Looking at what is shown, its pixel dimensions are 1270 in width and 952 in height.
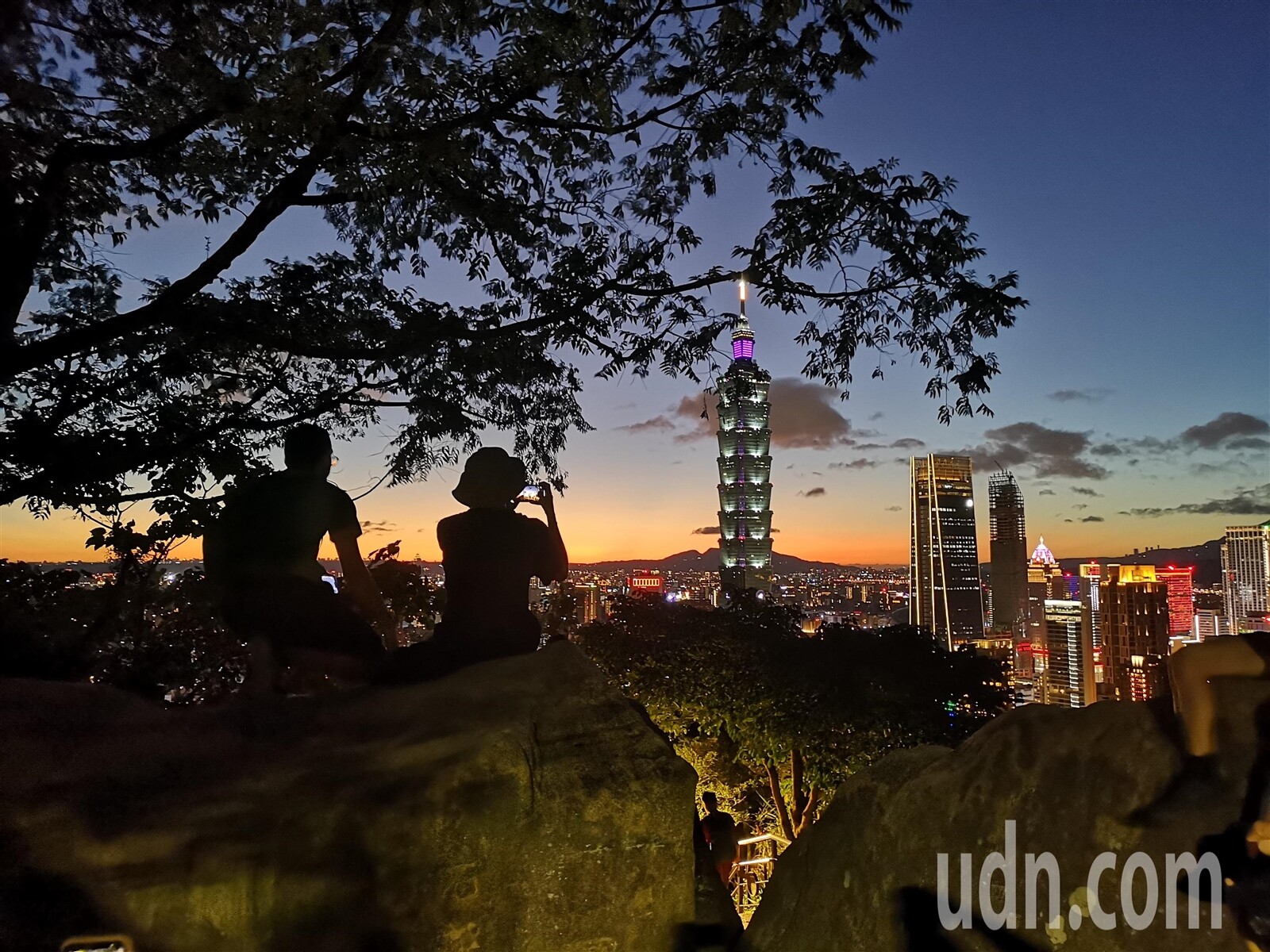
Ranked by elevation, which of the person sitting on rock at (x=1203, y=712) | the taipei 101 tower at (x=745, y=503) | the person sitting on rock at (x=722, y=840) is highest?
the taipei 101 tower at (x=745, y=503)

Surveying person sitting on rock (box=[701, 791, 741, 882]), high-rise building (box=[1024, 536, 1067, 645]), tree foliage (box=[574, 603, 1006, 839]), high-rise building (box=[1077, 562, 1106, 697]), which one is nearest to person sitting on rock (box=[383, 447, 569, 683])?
person sitting on rock (box=[701, 791, 741, 882])

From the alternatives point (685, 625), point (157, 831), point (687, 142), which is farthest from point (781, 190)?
point (685, 625)

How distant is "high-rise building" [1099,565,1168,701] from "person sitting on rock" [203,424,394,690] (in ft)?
169

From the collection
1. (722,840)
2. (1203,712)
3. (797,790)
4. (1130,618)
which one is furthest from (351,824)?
(1130,618)

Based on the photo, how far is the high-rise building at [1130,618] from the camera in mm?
46875

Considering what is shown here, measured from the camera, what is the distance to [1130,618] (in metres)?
49.2

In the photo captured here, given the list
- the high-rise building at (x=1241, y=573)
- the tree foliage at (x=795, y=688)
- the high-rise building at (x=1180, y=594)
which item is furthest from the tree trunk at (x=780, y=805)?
the high-rise building at (x=1180, y=594)

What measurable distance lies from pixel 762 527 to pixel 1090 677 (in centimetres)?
2770

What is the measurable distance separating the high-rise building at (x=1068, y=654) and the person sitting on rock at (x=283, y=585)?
5882 centimetres

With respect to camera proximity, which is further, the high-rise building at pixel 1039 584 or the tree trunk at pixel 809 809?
the high-rise building at pixel 1039 584

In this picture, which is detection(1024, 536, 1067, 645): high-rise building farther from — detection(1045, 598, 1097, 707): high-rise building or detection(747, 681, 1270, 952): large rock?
detection(747, 681, 1270, 952): large rock

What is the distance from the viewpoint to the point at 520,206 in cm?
746

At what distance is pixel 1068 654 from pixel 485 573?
7215 centimetres

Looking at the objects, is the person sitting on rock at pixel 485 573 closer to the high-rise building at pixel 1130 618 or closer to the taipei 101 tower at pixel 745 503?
the high-rise building at pixel 1130 618
